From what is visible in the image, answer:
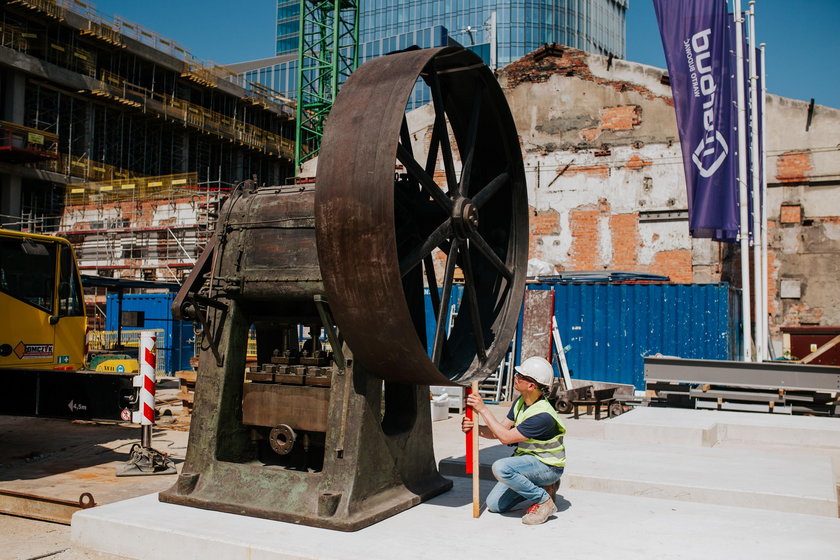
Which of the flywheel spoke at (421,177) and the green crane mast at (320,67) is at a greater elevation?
the green crane mast at (320,67)

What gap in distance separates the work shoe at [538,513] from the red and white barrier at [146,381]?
4.22m

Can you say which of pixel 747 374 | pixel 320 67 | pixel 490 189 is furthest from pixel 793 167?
pixel 320 67

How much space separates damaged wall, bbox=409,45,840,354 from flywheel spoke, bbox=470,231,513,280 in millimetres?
15019

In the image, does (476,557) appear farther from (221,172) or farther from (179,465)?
(221,172)

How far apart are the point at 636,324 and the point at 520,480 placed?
1194cm

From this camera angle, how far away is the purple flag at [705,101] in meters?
13.2

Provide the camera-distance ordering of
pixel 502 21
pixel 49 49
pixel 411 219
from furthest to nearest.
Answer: pixel 502 21 < pixel 49 49 < pixel 411 219

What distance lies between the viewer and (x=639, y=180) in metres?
22.2

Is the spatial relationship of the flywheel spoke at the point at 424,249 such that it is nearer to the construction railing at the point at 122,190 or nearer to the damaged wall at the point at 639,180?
the damaged wall at the point at 639,180

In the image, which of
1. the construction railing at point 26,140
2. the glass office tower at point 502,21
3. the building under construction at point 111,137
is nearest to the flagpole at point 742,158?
the building under construction at point 111,137

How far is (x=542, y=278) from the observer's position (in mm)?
19234

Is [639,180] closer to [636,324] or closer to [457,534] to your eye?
[636,324]

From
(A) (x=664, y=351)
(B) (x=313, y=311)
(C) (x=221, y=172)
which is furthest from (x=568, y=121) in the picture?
(C) (x=221, y=172)

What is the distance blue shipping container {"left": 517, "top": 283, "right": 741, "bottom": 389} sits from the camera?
51.0 ft
